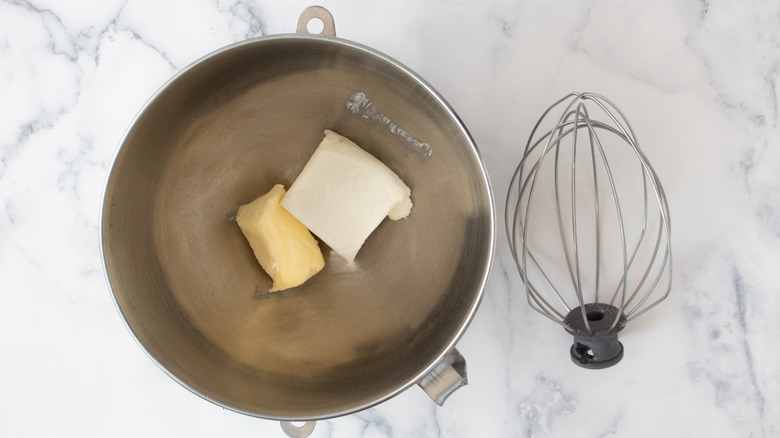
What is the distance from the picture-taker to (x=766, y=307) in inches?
32.9

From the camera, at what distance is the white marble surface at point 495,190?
799 mm

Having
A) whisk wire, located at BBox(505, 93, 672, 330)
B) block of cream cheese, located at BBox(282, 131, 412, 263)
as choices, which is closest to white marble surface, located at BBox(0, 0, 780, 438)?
whisk wire, located at BBox(505, 93, 672, 330)

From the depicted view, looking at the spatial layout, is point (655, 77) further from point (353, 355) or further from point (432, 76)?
point (353, 355)

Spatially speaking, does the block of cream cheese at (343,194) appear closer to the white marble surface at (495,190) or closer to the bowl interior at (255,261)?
the bowl interior at (255,261)

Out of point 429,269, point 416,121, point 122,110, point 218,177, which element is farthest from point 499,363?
point 122,110

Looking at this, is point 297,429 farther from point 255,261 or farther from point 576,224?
point 576,224

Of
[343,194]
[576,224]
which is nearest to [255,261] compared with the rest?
[343,194]

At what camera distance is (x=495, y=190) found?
81 centimetres

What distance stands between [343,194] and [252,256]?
166 mm

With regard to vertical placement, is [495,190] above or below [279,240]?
above

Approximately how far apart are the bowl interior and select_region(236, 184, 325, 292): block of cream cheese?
35 mm

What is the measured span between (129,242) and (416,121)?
0.38m

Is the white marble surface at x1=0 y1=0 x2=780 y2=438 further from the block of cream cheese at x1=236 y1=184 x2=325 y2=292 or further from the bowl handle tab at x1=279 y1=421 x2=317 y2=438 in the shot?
the block of cream cheese at x1=236 y1=184 x2=325 y2=292

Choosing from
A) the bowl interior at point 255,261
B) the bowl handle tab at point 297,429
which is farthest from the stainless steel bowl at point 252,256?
the bowl handle tab at point 297,429
